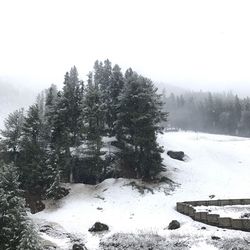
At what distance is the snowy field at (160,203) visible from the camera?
31.8 metres

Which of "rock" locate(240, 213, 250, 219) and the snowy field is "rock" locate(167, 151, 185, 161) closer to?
the snowy field

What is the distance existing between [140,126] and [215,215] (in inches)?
701

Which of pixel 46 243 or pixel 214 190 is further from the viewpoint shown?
pixel 214 190

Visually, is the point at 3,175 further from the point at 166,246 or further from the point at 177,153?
the point at 177,153

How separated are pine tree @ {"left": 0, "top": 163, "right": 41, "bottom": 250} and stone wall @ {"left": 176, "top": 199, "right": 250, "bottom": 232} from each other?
16.6m

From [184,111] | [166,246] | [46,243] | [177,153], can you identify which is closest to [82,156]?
[177,153]

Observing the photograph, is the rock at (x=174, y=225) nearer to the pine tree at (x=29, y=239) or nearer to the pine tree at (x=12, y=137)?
the pine tree at (x=29, y=239)

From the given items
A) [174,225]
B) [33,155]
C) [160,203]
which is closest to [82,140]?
[33,155]

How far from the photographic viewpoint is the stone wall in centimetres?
3136

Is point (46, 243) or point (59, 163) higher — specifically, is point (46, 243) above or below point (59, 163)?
below

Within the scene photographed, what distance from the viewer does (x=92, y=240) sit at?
33.0 m

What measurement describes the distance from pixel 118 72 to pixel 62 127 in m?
17.2

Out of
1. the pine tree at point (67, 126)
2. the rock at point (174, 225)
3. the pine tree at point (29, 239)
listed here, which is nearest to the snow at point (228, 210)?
the rock at point (174, 225)

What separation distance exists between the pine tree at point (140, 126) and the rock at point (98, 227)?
13536mm
